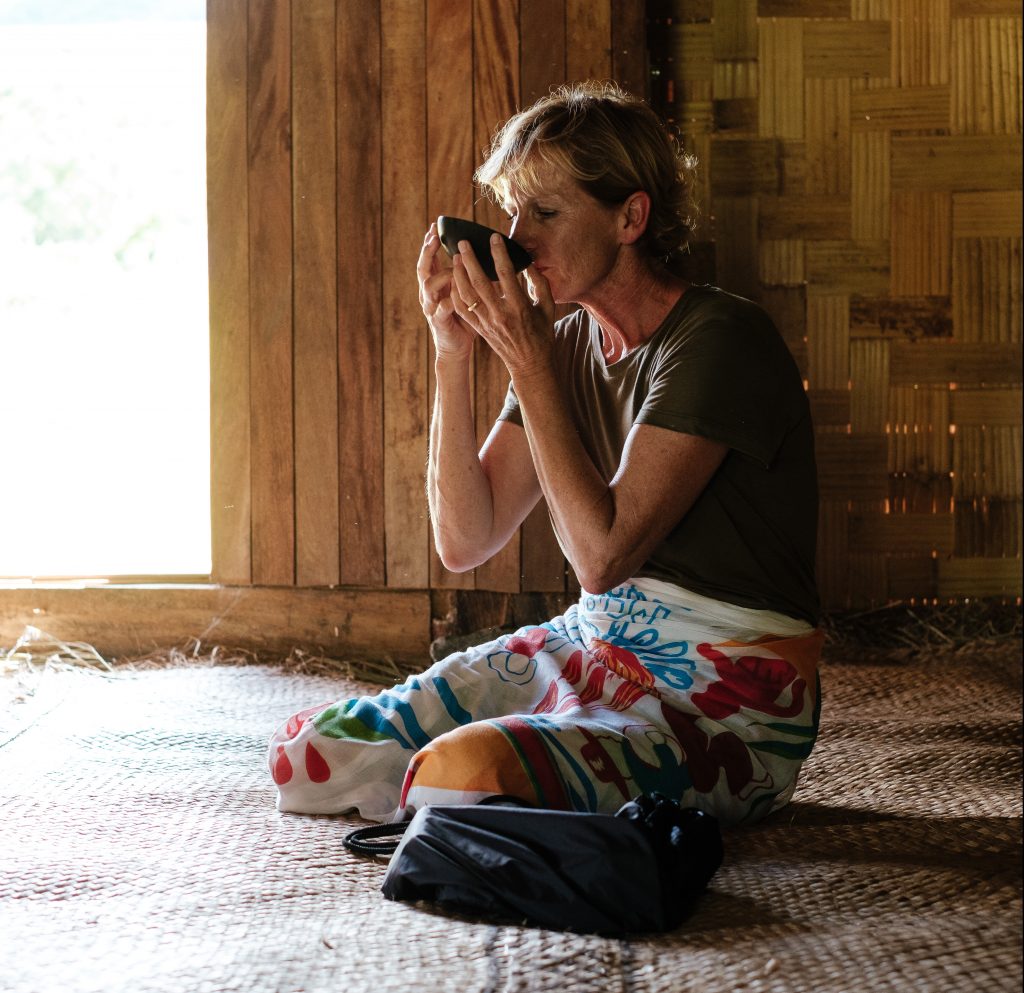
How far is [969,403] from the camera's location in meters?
2.63

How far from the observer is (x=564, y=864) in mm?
1032

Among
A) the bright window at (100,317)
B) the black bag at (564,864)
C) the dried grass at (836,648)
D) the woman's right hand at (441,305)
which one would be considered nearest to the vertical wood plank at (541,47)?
the dried grass at (836,648)

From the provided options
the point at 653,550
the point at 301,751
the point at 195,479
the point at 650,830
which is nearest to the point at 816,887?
the point at 650,830

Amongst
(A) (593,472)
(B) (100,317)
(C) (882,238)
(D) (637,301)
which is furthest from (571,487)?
(B) (100,317)

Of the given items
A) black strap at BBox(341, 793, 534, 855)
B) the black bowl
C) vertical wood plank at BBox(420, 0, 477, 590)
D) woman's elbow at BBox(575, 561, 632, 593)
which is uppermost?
vertical wood plank at BBox(420, 0, 477, 590)

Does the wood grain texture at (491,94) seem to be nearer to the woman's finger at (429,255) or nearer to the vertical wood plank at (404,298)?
the vertical wood plank at (404,298)

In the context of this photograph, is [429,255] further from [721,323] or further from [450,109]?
[450,109]

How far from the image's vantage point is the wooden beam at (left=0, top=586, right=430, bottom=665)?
254cm

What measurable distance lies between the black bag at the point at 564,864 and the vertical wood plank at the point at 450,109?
1.62 metres

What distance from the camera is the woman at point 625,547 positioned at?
1306 mm

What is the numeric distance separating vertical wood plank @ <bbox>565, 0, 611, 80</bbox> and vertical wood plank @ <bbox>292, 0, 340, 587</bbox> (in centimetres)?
50

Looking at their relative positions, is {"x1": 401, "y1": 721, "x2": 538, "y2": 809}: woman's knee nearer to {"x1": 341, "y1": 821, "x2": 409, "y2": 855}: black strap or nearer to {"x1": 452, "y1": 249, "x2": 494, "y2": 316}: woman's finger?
{"x1": 341, "y1": 821, "x2": 409, "y2": 855}: black strap

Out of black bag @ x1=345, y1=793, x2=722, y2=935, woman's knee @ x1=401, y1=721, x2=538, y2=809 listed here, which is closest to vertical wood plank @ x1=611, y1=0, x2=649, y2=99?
woman's knee @ x1=401, y1=721, x2=538, y2=809

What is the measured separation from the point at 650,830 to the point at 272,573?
5.45ft
